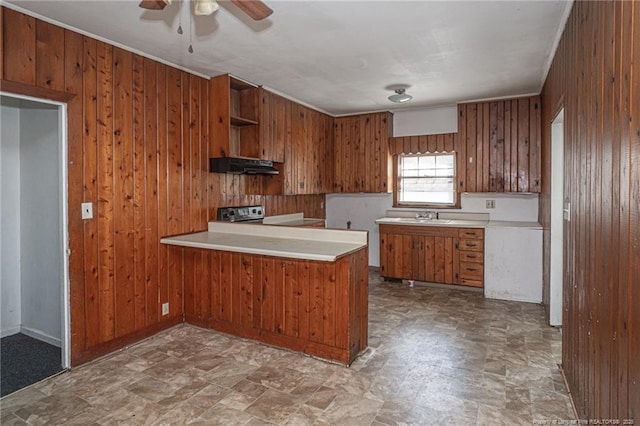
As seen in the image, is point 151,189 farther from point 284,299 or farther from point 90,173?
point 284,299

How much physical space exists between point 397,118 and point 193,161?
3.43 metres

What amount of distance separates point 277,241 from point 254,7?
79.8 inches

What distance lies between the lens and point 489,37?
3029 mm

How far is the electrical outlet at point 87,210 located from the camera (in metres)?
2.95

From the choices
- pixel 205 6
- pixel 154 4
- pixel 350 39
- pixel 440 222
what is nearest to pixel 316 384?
pixel 205 6

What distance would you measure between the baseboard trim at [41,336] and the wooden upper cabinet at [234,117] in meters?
2.31

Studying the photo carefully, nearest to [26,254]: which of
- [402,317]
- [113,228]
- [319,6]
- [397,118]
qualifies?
[113,228]

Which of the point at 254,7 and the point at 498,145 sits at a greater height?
the point at 254,7

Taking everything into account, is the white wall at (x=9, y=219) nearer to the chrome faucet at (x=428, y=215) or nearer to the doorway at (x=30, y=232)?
the doorway at (x=30, y=232)

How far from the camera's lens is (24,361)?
3045mm

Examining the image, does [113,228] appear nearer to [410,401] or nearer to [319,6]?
[319,6]

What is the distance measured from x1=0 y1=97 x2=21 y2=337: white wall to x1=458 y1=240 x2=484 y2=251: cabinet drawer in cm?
513

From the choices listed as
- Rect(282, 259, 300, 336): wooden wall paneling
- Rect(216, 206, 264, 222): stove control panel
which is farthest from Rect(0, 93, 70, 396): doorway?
Rect(282, 259, 300, 336): wooden wall paneling

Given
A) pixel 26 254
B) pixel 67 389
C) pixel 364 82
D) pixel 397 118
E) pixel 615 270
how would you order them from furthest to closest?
pixel 397 118 < pixel 364 82 < pixel 26 254 < pixel 67 389 < pixel 615 270
